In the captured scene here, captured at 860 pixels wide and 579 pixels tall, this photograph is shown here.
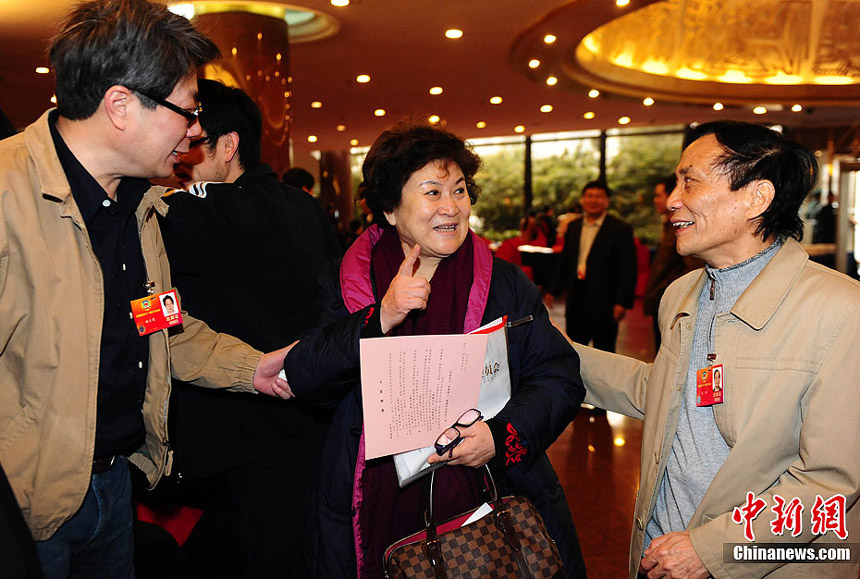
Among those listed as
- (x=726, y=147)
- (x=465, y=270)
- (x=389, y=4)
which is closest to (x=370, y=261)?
(x=465, y=270)

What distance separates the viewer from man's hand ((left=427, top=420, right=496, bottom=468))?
5.44ft

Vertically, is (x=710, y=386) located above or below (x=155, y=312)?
below

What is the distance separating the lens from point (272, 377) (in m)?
1.96

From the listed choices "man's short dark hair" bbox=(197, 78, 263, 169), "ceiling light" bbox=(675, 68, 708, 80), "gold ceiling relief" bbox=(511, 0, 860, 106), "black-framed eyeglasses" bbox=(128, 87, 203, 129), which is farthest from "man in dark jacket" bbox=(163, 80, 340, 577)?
"ceiling light" bbox=(675, 68, 708, 80)

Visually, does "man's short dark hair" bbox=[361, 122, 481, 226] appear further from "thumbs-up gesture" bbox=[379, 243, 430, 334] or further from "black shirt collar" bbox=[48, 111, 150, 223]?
"black shirt collar" bbox=[48, 111, 150, 223]

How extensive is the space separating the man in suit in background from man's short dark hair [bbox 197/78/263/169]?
3974 mm

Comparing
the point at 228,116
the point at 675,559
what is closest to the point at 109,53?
the point at 228,116

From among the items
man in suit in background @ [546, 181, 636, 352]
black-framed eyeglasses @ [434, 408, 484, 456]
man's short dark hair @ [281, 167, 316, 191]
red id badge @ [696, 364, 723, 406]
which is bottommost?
man in suit in background @ [546, 181, 636, 352]

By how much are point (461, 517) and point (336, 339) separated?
541 mm

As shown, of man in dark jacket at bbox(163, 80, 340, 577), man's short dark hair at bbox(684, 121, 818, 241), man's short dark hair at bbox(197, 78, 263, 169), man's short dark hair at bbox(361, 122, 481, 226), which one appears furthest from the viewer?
man's short dark hair at bbox(197, 78, 263, 169)

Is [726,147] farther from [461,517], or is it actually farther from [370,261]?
[461,517]

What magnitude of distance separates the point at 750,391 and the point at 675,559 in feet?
1.37

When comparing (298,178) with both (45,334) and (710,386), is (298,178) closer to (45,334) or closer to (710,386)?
(45,334)

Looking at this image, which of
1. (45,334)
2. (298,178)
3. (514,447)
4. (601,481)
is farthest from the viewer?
(298,178)
